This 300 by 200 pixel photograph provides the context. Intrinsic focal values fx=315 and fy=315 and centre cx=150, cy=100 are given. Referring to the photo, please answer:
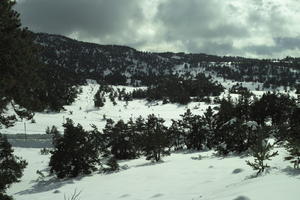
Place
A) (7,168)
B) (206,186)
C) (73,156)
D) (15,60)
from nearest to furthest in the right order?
(15,60) < (206,186) < (7,168) < (73,156)

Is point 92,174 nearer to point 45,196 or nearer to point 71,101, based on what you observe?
point 45,196

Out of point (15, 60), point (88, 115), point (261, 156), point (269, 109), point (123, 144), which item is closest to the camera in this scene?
point (15, 60)

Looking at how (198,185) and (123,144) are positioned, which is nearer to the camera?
(198,185)

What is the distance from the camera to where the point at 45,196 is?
80.2 feet

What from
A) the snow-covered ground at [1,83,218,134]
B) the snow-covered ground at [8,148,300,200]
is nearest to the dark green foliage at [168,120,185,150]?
the snow-covered ground at [8,148,300,200]

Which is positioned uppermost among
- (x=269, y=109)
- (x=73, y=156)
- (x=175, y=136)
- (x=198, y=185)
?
(x=269, y=109)

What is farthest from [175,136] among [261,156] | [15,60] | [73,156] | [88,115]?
[88,115]

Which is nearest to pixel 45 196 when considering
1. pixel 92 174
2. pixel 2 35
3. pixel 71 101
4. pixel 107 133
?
pixel 92 174

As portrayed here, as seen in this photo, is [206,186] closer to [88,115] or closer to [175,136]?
[175,136]

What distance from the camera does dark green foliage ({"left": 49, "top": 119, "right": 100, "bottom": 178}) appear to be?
35.2m

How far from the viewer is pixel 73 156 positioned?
36094 mm

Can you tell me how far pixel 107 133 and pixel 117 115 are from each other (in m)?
64.0

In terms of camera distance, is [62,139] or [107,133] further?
[107,133]

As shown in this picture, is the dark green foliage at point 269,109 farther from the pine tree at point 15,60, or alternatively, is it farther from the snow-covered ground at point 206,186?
the pine tree at point 15,60
